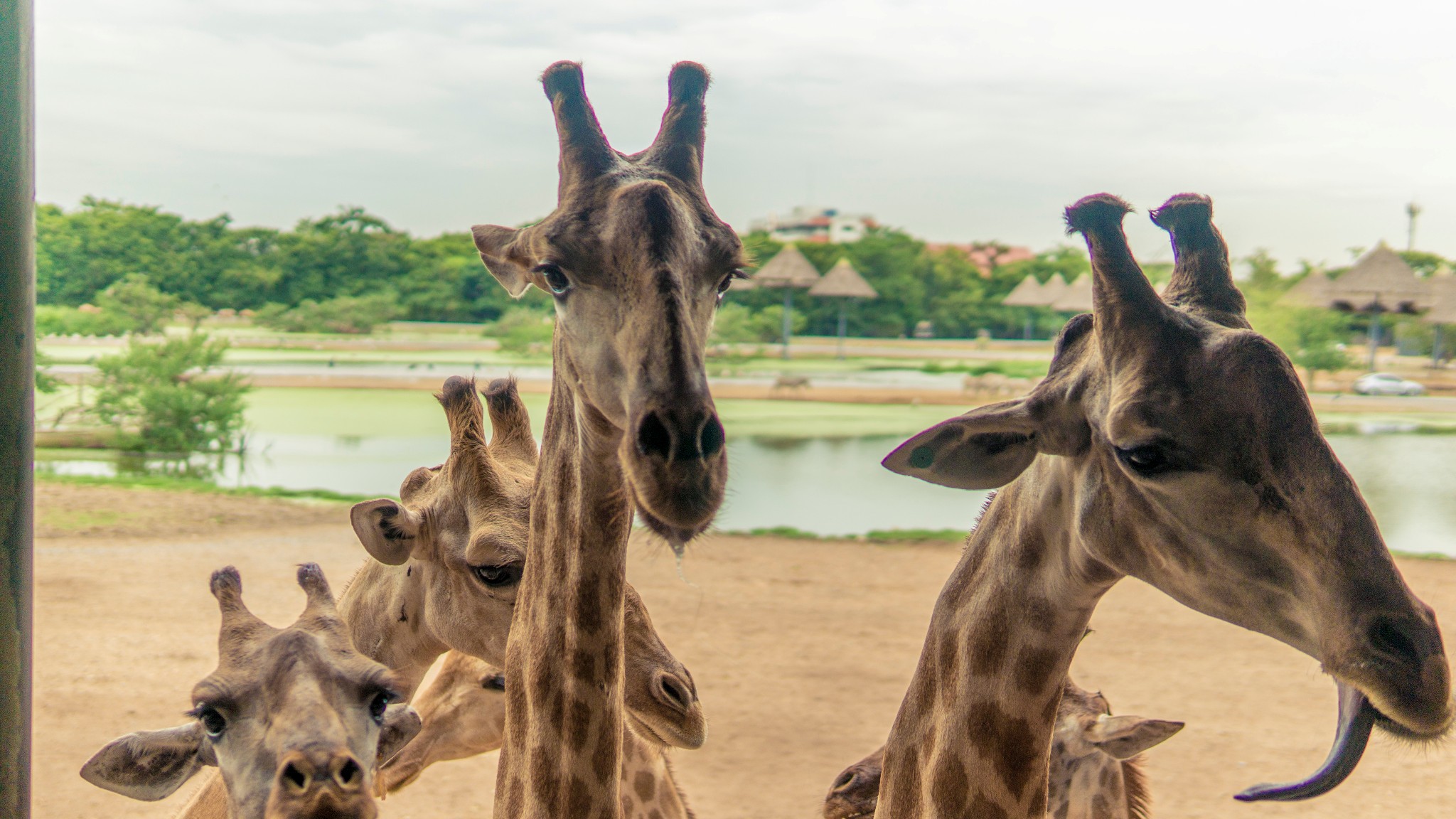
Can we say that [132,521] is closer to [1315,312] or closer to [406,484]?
[406,484]

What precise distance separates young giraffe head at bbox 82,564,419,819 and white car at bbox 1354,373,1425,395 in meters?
30.3

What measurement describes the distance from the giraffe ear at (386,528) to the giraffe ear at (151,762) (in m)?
0.76

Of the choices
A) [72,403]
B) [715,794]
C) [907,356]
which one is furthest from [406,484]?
[907,356]

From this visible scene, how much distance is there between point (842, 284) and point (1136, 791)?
2906 centimetres

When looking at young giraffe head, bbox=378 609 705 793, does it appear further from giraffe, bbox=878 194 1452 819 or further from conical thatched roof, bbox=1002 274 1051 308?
conical thatched roof, bbox=1002 274 1051 308

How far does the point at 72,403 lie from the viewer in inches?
946

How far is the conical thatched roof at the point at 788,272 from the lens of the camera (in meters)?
31.0

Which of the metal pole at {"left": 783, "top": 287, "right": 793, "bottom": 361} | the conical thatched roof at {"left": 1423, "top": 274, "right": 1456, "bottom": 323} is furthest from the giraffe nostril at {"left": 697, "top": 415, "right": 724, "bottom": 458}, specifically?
the metal pole at {"left": 783, "top": 287, "right": 793, "bottom": 361}

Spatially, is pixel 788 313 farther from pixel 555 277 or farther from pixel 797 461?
pixel 555 277

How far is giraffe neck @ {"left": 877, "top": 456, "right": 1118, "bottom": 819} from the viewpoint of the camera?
2.48 m

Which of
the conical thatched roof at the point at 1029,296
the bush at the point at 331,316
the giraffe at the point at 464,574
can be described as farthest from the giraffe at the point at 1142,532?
the conical thatched roof at the point at 1029,296

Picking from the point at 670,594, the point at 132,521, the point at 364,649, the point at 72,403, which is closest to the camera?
the point at 364,649

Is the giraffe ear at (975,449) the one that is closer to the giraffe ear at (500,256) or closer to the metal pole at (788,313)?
the giraffe ear at (500,256)

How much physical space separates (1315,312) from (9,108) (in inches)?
1151
